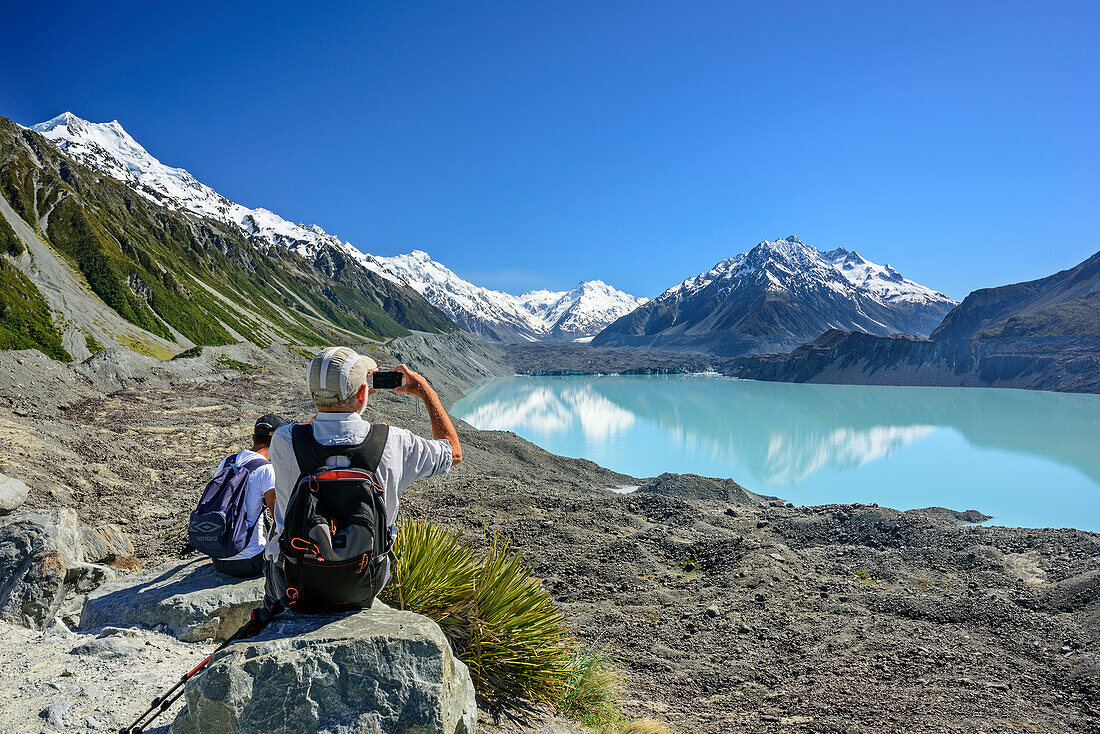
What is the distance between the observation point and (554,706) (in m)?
4.62

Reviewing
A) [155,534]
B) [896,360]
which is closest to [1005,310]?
[896,360]

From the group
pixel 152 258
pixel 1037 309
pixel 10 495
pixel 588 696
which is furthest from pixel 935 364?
pixel 152 258

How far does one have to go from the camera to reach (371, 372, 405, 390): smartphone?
2914 millimetres

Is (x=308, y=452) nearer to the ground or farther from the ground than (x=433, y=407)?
nearer to the ground

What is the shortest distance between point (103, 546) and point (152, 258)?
221 ft

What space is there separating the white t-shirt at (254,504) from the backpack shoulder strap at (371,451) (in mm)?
2691

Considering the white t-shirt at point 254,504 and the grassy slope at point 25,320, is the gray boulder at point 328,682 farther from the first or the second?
the grassy slope at point 25,320

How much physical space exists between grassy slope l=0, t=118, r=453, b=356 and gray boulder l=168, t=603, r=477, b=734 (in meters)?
49.8

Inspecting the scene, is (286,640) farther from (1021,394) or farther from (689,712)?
(1021,394)

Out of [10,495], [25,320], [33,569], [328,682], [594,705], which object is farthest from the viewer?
[25,320]

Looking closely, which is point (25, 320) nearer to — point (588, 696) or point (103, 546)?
point (103, 546)

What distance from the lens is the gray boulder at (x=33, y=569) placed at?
4461 millimetres

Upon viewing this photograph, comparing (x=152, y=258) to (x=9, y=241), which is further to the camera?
(x=152, y=258)

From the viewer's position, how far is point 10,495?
788 centimetres
